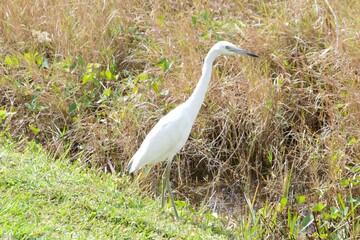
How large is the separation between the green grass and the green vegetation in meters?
0.02

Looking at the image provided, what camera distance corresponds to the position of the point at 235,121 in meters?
6.64

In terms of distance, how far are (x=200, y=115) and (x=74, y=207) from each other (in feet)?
6.46

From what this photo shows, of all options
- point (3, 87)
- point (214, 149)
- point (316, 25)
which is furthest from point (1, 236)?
point (316, 25)

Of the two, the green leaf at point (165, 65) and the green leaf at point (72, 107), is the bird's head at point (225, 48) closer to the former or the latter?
the green leaf at point (165, 65)

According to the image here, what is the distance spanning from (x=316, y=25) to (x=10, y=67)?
9.11 ft

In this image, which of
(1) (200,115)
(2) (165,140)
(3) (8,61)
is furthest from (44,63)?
(2) (165,140)

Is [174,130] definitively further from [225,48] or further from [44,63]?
[44,63]

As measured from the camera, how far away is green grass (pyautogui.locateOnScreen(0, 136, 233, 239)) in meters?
4.53

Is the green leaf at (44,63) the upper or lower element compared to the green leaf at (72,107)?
upper

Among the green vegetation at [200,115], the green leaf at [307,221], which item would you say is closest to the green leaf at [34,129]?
the green vegetation at [200,115]

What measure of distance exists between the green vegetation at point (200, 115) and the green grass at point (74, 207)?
0.6 inches

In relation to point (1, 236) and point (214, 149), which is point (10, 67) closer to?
point (214, 149)

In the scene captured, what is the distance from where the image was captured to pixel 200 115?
6.72 m

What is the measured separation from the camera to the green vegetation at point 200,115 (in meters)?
5.52
